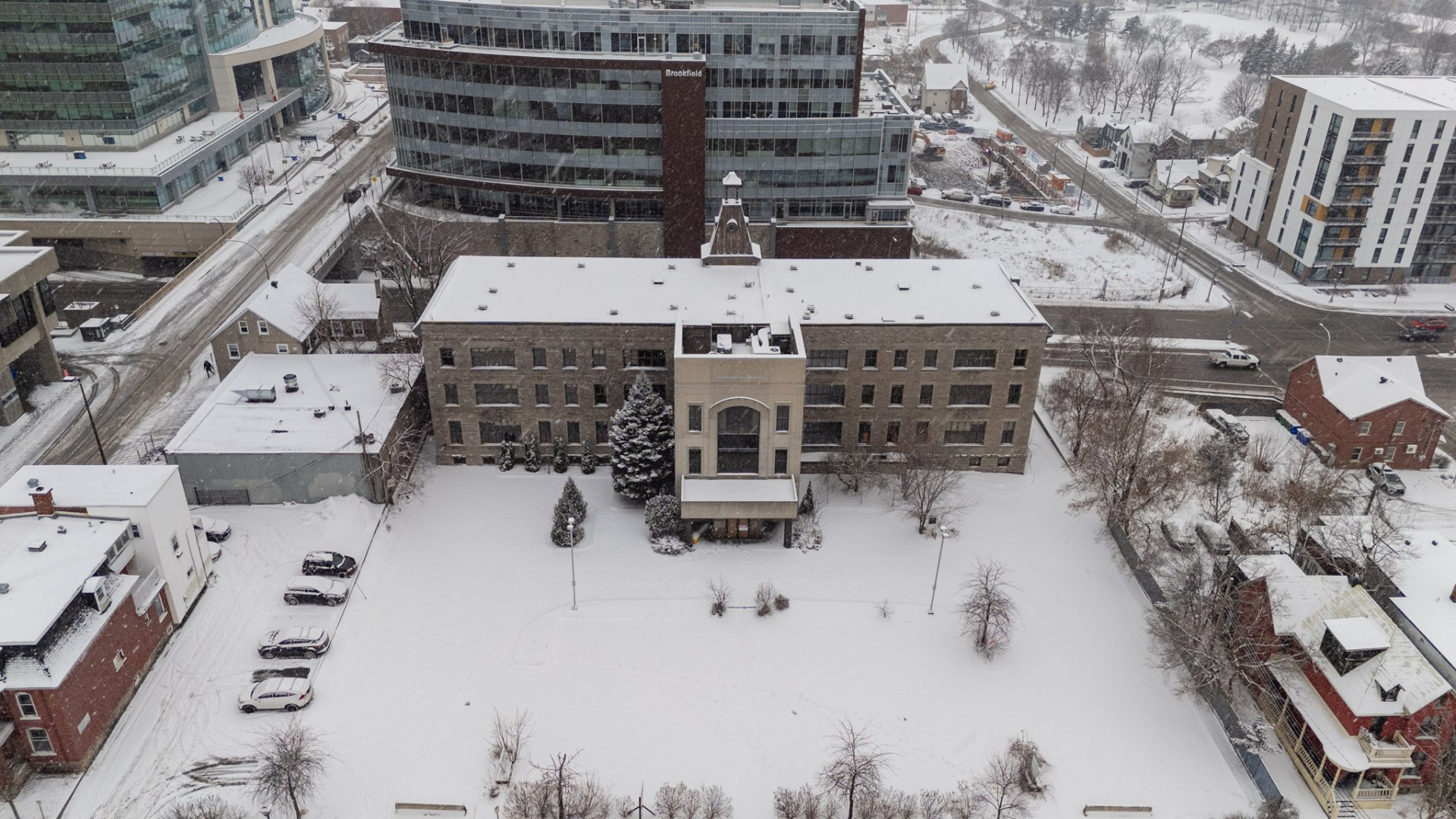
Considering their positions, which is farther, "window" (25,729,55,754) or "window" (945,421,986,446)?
"window" (945,421,986,446)

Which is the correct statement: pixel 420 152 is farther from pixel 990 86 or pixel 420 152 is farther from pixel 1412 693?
pixel 990 86

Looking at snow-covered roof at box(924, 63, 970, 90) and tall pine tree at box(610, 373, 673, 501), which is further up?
snow-covered roof at box(924, 63, 970, 90)

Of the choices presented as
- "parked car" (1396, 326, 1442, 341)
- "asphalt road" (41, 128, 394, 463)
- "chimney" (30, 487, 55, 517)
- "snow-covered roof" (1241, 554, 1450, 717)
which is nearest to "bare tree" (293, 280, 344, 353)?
"asphalt road" (41, 128, 394, 463)

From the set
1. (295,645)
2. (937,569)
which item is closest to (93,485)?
(295,645)

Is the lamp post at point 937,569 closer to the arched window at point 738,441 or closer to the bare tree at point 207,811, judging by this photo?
the arched window at point 738,441

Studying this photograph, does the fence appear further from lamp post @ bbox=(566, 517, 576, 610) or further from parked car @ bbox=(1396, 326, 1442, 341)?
parked car @ bbox=(1396, 326, 1442, 341)

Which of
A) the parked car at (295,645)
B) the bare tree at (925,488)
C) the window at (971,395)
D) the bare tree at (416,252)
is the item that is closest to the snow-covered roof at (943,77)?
the bare tree at (416,252)

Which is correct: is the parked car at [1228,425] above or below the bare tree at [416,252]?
below
